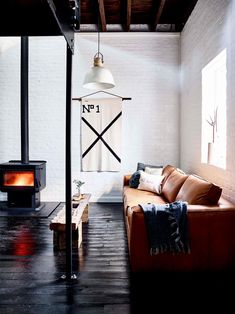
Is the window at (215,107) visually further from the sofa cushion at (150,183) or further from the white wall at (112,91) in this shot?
the white wall at (112,91)

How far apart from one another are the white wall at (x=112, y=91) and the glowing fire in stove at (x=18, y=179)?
87cm

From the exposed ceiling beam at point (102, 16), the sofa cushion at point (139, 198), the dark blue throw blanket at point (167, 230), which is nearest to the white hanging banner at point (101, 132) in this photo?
the sofa cushion at point (139, 198)

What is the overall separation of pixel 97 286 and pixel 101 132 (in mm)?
3774

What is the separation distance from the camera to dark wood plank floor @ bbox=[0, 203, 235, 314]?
2195 mm

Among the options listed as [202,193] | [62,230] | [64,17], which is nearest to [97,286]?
[62,230]

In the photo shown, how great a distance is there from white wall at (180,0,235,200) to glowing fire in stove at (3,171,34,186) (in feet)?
9.42

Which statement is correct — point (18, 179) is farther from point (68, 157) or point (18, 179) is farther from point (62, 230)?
point (68, 157)

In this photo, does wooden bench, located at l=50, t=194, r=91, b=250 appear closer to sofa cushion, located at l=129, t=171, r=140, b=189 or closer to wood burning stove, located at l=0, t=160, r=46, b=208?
sofa cushion, located at l=129, t=171, r=140, b=189

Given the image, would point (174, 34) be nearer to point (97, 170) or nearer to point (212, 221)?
point (97, 170)

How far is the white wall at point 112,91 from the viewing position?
5.90m

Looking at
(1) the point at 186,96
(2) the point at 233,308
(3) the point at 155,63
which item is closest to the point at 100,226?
(2) the point at 233,308

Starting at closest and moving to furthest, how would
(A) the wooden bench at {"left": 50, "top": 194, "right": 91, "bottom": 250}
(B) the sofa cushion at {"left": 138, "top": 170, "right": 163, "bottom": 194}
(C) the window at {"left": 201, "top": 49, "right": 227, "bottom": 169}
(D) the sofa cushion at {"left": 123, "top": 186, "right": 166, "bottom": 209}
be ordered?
1. (A) the wooden bench at {"left": 50, "top": 194, "right": 91, "bottom": 250}
2. (C) the window at {"left": 201, "top": 49, "right": 227, "bottom": 169}
3. (D) the sofa cushion at {"left": 123, "top": 186, "right": 166, "bottom": 209}
4. (B) the sofa cushion at {"left": 138, "top": 170, "right": 163, "bottom": 194}

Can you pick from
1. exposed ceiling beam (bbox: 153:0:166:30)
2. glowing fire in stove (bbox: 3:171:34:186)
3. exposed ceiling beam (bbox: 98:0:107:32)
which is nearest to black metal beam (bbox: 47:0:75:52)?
exposed ceiling beam (bbox: 98:0:107:32)

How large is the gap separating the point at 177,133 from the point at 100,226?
2.73m
